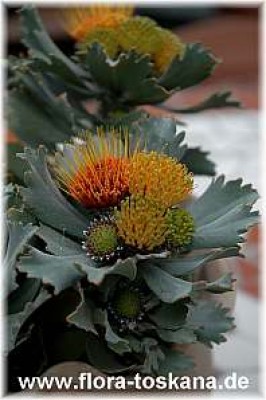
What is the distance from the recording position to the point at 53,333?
430 millimetres

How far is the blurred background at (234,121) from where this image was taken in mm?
586

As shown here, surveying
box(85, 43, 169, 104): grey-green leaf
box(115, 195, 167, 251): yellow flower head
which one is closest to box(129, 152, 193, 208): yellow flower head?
box(115, 195, 167, 251): yellow flower head

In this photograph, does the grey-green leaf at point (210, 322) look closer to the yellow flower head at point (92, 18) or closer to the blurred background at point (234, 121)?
the blurred background at point (234, 121)

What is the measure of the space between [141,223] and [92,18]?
22 centimetres

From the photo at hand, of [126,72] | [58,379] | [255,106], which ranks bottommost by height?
[58,379]

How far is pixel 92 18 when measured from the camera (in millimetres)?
538

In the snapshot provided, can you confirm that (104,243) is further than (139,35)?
No

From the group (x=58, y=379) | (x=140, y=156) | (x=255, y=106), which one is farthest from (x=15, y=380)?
(x=255, y=106)

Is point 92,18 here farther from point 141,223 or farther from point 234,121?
point 234,121

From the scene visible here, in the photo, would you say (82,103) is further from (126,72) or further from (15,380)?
(15,380)

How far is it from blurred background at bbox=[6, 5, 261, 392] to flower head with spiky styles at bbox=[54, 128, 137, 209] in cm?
6

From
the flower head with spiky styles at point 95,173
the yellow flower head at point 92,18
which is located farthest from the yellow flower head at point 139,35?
the flower head with spiky styles at point 95,173

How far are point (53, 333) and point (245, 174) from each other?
0.61m

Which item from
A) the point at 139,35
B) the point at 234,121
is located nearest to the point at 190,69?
the point at 139,35
